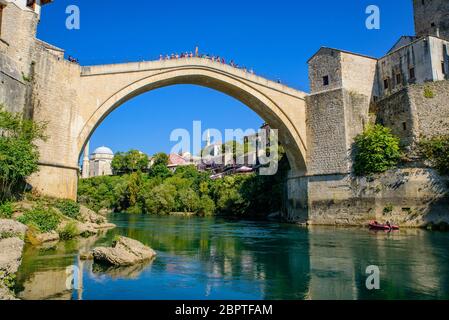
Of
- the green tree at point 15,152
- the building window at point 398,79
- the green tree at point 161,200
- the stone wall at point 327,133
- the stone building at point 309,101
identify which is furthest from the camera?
the green tree at point 161,200

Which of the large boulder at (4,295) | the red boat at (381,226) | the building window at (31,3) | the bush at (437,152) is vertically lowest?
the large boulder at (4,295)

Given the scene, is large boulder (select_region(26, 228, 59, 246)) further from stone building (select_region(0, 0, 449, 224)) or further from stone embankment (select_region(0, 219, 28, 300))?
stone building (select_region(0, 0, 449, 224))

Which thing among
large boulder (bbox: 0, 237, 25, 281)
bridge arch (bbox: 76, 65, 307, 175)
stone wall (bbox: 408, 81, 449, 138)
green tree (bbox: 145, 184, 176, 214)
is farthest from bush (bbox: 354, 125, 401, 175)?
green tree (bbox: 145, 184, 176, 214)

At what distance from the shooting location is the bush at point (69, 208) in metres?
14.3

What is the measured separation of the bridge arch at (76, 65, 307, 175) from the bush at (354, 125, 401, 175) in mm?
3564

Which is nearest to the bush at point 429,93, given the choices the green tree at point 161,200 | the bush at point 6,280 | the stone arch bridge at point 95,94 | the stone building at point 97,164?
the stone arch bridge at point 95,94

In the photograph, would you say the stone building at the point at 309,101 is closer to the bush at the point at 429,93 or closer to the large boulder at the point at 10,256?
the bush at the point at 429,93

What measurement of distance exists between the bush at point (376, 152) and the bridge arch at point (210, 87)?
356cm

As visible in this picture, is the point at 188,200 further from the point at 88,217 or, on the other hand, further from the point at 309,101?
the point at 88,217

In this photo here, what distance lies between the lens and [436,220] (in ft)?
57.7

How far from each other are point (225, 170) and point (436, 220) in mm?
36317

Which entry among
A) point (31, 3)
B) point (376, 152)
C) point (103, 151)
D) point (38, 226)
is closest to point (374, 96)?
point (376, 152)
